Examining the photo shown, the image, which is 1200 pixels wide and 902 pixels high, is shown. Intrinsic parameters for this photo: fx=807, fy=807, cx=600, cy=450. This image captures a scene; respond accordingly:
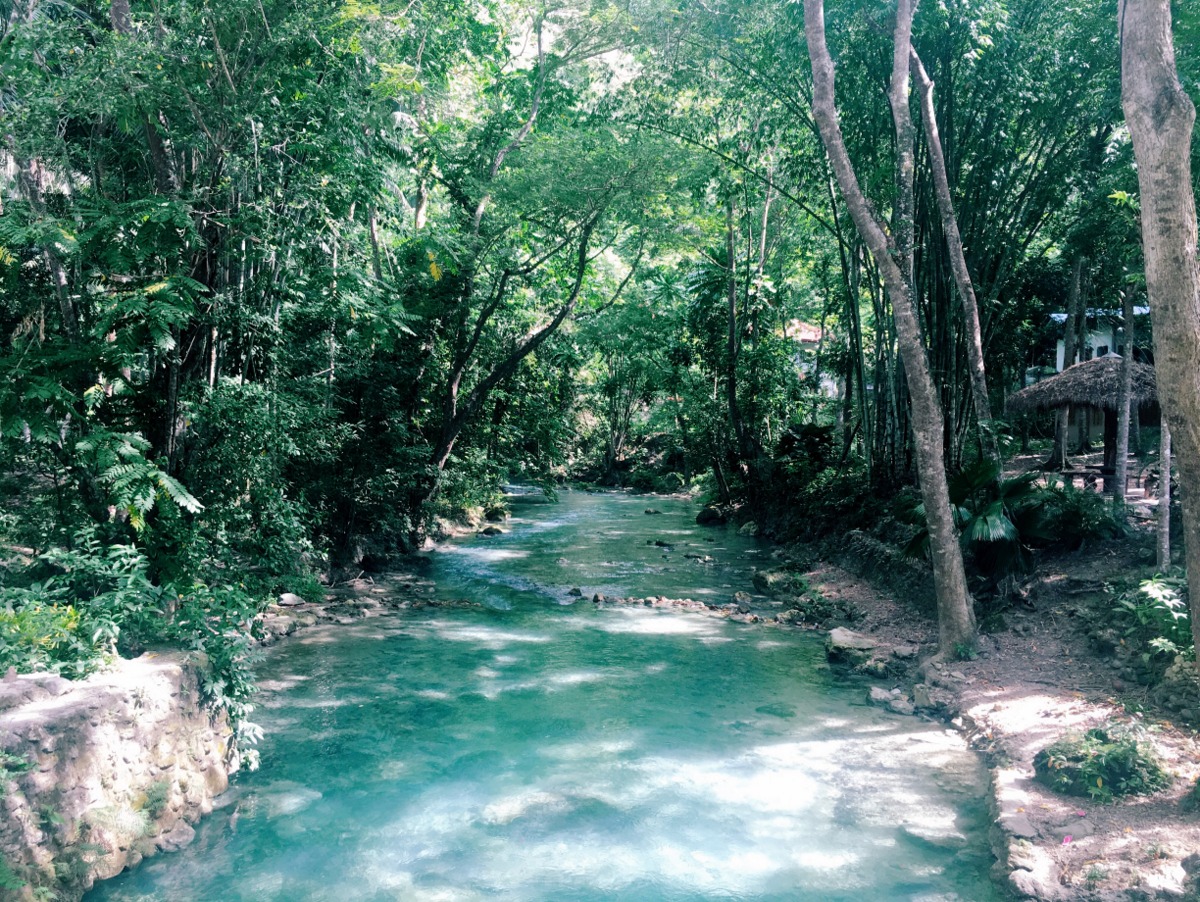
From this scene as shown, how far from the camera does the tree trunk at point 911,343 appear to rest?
6.84m

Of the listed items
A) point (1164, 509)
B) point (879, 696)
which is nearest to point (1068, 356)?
point (1164, 509)

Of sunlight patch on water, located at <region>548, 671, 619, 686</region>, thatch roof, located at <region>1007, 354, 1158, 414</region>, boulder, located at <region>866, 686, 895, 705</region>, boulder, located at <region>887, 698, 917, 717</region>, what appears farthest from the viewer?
thatch roof, located at <region>1007, 354, 1158, 414</region>

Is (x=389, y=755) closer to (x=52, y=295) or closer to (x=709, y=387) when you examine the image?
(x=52, y=295)

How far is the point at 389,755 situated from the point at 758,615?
559 centimetres

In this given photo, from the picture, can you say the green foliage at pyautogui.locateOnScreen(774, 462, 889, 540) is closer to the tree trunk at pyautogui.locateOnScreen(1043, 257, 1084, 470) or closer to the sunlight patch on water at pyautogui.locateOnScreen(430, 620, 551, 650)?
the tree trunk at pyautogui.locateOnScreen(1043, 257, 1084, 470)

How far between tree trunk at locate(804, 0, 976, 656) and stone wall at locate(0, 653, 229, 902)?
5.86 metres

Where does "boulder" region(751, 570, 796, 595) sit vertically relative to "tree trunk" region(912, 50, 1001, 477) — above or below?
below

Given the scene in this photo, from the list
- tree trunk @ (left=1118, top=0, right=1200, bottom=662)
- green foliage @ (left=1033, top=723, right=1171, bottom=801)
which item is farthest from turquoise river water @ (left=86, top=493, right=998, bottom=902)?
tree trunk @ (left=1118, top=0, right=1200, bottom=662)

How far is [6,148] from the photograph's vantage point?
21.2 feet

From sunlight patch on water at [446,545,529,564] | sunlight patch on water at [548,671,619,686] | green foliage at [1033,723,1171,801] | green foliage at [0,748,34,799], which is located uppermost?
green foliage at [0,748,34,799]

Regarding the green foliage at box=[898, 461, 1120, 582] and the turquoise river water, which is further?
the green foliage at box=[898, 461, 1120, 582]

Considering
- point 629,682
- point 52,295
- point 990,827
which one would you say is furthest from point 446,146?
point 990,827

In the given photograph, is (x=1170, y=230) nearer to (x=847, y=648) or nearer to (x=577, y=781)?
(x=577, y=781)

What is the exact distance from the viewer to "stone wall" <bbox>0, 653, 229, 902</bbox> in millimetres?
3574
